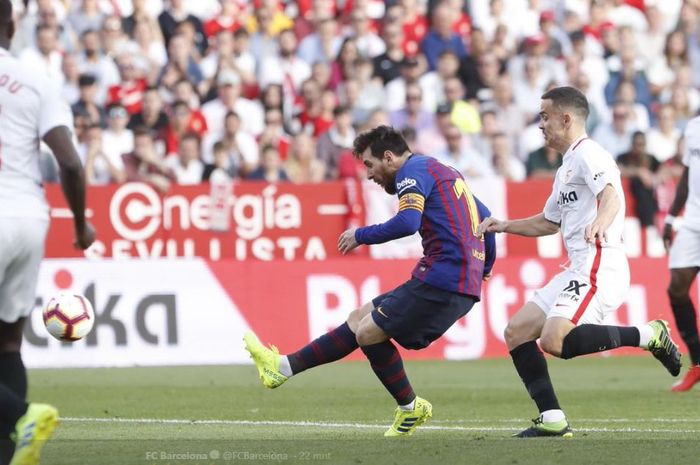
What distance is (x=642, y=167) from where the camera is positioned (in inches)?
771

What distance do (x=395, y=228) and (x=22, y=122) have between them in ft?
9.82

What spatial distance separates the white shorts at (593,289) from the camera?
29.5 feet

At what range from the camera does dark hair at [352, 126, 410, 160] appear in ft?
30.9

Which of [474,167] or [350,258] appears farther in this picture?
[474,167]

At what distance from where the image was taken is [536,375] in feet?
29.6

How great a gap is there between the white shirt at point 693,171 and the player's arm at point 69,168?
273 inches

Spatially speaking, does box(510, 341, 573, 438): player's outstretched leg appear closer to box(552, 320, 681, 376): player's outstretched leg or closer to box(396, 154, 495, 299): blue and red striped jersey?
box(552, 320, 681, 376): player's outstretched leg

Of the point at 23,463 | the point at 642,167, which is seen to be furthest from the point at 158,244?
the point at 23,463

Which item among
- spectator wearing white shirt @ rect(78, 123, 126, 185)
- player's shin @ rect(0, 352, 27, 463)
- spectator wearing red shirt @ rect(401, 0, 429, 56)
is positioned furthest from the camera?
spectator wearing red shirt @ rect(401, 0, 429, 56)

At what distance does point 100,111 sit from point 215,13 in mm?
3019

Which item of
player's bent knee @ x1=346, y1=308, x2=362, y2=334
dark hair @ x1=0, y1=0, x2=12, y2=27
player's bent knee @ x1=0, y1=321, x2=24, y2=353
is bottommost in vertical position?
player's bent knee @ x1=346, y1=308, x2=362, y2=334

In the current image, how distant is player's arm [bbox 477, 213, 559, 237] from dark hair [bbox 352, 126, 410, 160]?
763mm

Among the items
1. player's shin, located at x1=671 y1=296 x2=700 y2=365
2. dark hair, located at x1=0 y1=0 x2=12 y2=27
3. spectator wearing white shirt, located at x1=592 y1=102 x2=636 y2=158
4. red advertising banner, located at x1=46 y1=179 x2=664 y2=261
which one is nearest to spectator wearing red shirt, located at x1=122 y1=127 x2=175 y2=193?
red advertising banner, located at x1=46 y1=179 x2=664 y2=261

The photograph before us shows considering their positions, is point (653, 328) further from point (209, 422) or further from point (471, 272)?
point (209, 422)
